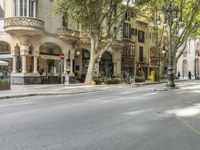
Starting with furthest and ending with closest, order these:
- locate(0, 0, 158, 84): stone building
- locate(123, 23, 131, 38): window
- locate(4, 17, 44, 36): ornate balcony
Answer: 1. locate(123, 23, 131, 38): window
2. locate(0, 0, 158, 84): stone building
3. locate(4, 17, 44, 36): ornate balcony

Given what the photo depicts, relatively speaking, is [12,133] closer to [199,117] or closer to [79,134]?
[79,134]

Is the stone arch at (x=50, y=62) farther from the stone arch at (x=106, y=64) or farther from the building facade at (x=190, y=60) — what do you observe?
the building facade at (x=190, y=60)

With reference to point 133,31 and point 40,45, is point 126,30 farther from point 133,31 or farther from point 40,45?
point 40,45

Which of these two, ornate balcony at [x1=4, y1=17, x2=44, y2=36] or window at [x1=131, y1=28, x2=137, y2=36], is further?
window at [x1=131, y1=28, x2=137, y2=36]

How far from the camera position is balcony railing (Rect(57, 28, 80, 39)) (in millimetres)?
42438

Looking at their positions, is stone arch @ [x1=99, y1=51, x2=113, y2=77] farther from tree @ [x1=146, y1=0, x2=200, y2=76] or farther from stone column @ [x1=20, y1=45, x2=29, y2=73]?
stone column @ [x1=20, y1=45, x2=29, y2=73]

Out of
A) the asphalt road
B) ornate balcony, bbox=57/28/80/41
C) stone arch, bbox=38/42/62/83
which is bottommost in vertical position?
the asphalt road

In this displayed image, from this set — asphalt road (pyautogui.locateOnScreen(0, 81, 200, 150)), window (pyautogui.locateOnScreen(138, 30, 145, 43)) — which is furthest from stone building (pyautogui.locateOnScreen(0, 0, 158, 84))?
asphalt road (pyautogui.locateOnScreen(0, 81, 200, 150))

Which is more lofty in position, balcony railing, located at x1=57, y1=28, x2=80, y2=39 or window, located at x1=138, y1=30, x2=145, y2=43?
window, located at x1=138, y1=30, x2=145, y2=43

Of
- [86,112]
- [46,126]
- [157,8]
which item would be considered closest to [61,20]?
[157,8]

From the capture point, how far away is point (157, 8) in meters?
49.9

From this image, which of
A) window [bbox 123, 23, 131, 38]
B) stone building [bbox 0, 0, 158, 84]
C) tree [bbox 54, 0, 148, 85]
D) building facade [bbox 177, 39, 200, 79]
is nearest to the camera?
tree [bbox 54, 0, 148, 85]

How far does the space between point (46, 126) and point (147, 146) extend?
10.3 feet

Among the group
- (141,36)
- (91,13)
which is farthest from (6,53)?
(141,36)
